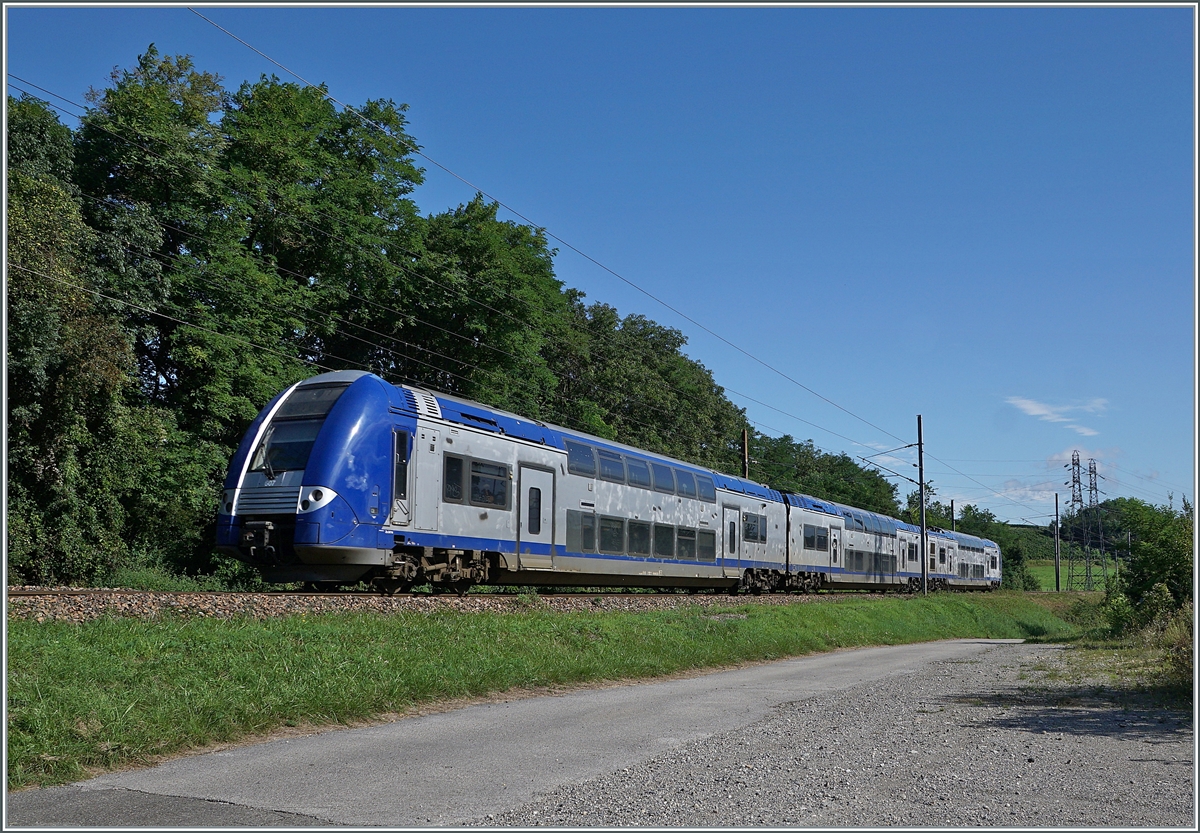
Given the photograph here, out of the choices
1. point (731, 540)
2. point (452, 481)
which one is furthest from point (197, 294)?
point (731, 540)

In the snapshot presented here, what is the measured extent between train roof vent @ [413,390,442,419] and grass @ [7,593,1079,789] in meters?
4.25

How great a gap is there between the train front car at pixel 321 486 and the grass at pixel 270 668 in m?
2.60

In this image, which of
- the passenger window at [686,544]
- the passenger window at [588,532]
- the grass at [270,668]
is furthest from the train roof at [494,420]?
the grass at [270,668]

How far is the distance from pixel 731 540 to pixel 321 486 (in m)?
18.0

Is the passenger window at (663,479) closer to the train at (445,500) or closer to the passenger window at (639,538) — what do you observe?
the train at (445,500)

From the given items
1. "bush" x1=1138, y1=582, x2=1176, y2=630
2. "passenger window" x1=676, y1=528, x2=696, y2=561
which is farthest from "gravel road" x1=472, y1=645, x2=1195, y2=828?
"passenger window" x1=676, y1=528, x2=696, y2=561

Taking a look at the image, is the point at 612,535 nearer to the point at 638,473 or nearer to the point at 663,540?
the point at 638,473

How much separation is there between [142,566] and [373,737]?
25.0m

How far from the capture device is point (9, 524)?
28.1 m

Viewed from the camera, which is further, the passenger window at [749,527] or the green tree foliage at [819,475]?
the green tree foliage at [819,475]

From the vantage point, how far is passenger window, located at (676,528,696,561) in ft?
96.9

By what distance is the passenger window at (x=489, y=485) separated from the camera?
20.8 metres

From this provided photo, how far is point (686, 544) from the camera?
30.0 metres

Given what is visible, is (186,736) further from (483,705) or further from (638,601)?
(638,601)
